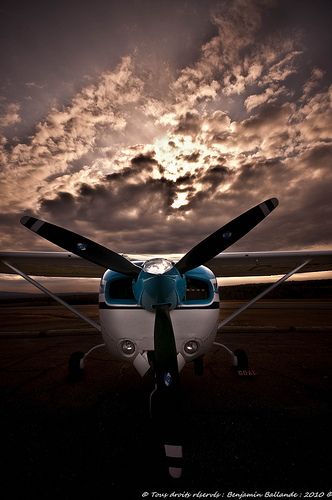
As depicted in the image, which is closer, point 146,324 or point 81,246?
point 81,246

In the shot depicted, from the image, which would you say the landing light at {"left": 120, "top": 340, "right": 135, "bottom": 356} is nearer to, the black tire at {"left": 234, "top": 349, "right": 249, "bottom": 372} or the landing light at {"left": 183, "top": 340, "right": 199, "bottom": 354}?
the landing light at {"left": 183, "top": 340, "right": 199, "bottom": 354}

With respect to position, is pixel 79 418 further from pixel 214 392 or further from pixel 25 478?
pixel 214 392

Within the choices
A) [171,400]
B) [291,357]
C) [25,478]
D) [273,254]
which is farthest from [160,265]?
[291,357]

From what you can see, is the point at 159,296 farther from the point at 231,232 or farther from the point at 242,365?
the point at 242,365

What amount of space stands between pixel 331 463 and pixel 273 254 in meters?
3.80

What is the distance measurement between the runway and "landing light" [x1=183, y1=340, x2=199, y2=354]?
1.95 ft

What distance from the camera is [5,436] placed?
2402mm

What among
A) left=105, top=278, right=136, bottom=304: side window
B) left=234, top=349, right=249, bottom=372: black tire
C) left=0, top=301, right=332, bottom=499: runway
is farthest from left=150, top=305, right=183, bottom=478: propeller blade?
left=234, top=349, right=249, bottom=372: black tire

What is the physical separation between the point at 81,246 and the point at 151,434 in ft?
6.39

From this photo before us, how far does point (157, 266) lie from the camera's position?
282cm

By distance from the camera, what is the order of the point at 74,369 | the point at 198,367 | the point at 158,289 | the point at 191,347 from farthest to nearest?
1. the point at 198,367
2. the point at 74,369
3. the point at 191,347
4. the point at 158,289

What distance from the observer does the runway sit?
178 centimetres

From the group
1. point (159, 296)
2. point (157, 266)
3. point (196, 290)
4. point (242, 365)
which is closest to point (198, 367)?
point (242, 365)

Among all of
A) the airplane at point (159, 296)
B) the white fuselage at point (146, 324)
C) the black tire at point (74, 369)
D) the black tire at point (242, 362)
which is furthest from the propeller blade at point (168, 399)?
the black tire at point (242, 362)
